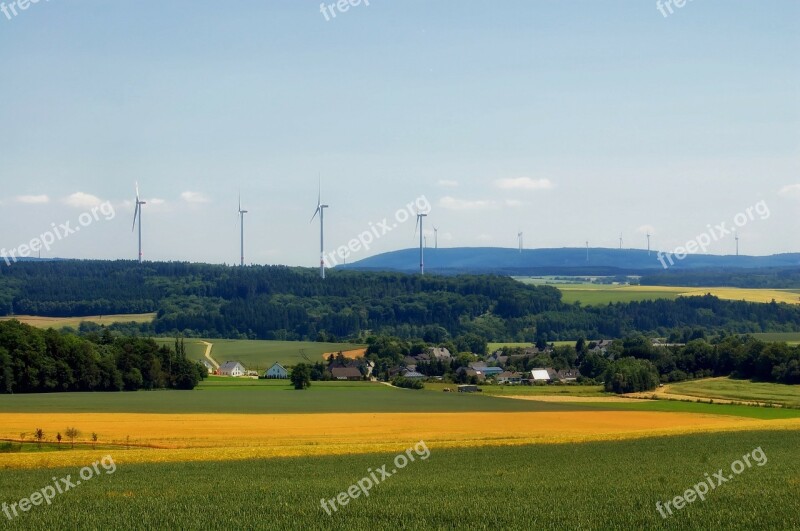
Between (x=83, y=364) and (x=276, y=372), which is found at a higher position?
(x=83, y=364)

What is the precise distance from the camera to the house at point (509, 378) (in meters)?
110

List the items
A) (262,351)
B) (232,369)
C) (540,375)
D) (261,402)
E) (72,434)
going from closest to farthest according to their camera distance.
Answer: (72,434), (261,402), (540,375), (232,369), (262,351)

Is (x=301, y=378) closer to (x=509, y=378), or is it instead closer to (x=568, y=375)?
(x=509, y=378)

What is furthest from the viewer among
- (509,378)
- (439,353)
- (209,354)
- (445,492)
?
(439,353)

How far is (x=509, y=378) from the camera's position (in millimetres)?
113062

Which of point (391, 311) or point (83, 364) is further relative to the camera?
→ point (391, 311)

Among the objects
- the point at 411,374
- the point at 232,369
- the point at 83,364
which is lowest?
the point at 411,374

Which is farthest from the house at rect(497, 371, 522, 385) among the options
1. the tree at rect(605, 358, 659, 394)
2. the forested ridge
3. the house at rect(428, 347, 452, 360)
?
the forested ridge

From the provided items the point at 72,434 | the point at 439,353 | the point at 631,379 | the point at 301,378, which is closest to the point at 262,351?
the point at 439,353

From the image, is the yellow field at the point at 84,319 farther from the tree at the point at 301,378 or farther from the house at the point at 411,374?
the tree at the point at 301,378

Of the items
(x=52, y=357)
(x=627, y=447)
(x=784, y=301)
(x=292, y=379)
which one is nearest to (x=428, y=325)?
(x=784, y=301)

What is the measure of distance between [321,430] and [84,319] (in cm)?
13088

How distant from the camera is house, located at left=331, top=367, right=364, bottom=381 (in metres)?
110

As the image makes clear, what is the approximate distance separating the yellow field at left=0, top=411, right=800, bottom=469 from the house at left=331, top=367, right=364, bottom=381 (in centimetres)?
4481
